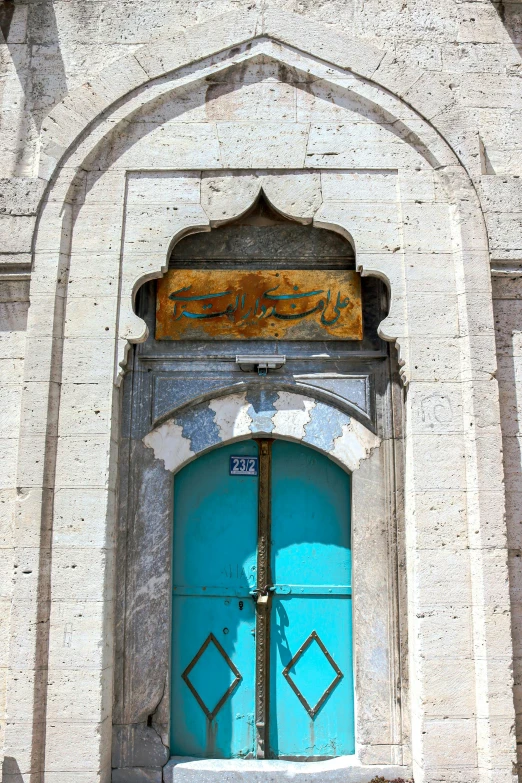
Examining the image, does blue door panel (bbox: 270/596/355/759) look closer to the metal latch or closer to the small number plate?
the small number plate

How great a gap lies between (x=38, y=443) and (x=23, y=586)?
792mm

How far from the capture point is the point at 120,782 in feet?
13.4

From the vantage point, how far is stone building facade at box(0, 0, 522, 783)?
394 cm

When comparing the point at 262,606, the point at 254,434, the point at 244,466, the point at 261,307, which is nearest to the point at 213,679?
the point at 262,606

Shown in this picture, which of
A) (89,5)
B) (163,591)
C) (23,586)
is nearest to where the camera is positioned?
(23,586)

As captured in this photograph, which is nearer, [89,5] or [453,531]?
[453,531]

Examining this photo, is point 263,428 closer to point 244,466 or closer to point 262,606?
point 244,466

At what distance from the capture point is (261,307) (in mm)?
4586

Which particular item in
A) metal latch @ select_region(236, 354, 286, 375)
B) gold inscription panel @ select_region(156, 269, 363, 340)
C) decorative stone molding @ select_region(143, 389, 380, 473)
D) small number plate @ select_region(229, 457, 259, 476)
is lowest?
small number plate @ select_region(229, 457, 259, 476)

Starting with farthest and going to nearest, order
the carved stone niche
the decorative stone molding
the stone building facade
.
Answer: the decorative stone molding < the carved stone niche < the stone building facade

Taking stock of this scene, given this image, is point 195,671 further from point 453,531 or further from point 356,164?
point 356,164

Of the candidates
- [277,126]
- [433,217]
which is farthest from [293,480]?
[277,126]

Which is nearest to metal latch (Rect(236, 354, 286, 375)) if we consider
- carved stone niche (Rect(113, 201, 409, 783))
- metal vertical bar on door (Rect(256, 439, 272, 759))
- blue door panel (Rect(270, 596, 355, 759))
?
carved stone niche (Rect(113, 201, 409, 783))

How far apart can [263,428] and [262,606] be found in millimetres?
1079
